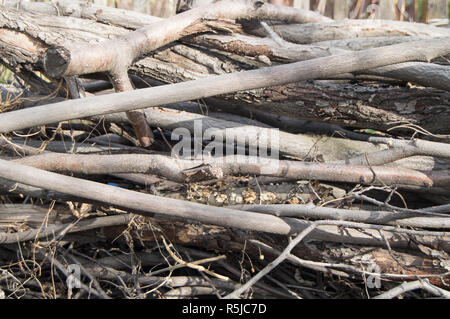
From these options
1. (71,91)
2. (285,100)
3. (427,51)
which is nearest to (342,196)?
(285,100)

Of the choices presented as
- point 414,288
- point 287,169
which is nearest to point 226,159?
point 287,169

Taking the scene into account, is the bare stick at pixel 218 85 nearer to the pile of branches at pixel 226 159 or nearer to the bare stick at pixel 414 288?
the pile of branches at pixel 226 159

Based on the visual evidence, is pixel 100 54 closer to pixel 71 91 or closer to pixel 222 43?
pixel 71 91

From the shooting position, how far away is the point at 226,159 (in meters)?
1.93

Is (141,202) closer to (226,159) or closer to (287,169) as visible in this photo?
(226,159)

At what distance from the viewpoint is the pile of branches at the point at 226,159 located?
176cm

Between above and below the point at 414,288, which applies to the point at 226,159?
above

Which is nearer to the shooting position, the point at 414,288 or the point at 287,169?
the point at 414,288

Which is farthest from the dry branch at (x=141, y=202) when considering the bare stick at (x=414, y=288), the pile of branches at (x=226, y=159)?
the bare stick at (x=414, y=288)

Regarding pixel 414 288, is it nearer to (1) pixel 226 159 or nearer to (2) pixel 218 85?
(1) pixel 226 159

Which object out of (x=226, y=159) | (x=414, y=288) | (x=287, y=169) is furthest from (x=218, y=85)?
(x=414, y=288)

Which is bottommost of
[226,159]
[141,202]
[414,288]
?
[414,288]

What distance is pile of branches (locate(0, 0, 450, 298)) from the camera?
176cm

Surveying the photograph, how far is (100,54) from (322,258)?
1.38 metres
